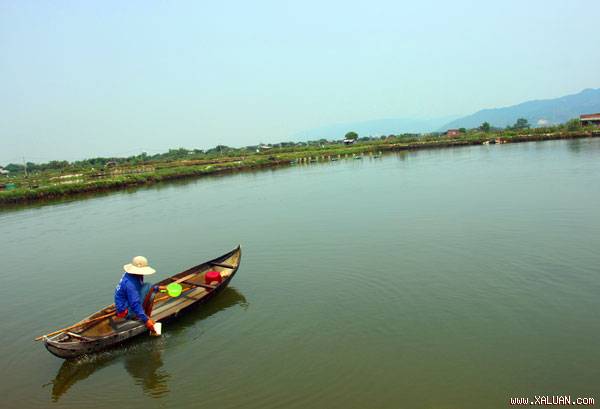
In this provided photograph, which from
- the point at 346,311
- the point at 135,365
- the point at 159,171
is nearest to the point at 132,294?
the point at 135,365

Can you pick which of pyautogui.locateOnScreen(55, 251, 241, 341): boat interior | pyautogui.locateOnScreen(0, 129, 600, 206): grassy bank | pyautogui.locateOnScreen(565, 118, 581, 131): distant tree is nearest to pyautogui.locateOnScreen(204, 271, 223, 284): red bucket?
pyautogui.locateOnScreen(55, 251, 241, 341): boat interior

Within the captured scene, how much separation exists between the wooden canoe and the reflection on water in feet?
0.73

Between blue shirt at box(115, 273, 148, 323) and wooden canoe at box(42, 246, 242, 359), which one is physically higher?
blue shirt at box(115, 273, 148, 323)

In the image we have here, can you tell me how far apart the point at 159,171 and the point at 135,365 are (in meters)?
39.6

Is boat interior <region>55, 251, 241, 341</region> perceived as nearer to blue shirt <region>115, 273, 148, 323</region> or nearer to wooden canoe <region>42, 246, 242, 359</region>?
wooden canoe <region>42, 246, 242, 359</region>

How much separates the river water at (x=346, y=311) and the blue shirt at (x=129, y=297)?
581mm

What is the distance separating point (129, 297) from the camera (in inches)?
302

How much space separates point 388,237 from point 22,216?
22.5 m

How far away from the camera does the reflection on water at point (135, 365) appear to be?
22.5ft

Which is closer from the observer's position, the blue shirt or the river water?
the river water

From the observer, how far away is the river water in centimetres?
631

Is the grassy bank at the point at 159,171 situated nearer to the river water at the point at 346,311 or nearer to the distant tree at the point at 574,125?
the distant tree at the point at 574,125

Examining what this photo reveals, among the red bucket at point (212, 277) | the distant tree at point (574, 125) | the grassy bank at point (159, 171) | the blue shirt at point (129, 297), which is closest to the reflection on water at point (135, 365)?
the blue shirt at point (129, 297)

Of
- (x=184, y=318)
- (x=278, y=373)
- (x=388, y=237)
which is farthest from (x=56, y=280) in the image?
(x=388, y=237)
